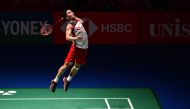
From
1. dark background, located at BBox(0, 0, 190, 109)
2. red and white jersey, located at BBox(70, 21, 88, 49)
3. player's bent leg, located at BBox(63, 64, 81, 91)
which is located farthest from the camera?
dark background, located at BBox(0, 0, 190, 109)

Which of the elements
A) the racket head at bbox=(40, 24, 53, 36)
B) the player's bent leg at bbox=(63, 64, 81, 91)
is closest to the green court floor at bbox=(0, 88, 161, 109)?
the player's bent leg at bbox=(63, 64, 81, 91)

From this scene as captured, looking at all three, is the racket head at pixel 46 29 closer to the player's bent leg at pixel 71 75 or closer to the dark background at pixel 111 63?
the player's bent leg at pixel 71 75

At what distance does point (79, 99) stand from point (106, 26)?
5.90 meters

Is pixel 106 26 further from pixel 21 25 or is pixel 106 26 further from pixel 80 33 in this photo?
pixel 80 33

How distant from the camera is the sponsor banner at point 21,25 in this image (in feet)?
52.7

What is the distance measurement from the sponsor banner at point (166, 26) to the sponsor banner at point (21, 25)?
126 inches

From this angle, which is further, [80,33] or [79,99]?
[79,99]

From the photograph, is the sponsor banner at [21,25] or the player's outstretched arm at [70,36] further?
the sponsor banner at [21,25]

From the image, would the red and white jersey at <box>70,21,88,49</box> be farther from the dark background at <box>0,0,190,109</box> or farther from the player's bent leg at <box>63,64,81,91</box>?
the dark background at <box>0,0,190,109</box>

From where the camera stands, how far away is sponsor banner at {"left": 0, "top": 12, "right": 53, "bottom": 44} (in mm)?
16062

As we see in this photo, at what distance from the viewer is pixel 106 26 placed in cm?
1617

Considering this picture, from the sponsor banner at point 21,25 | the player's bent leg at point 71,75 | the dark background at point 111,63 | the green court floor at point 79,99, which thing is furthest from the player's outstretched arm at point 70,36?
the sponsor banner at point 21,25

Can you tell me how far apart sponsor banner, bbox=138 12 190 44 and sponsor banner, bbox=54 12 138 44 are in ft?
1.12

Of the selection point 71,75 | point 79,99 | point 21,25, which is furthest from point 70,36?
point 21,25
